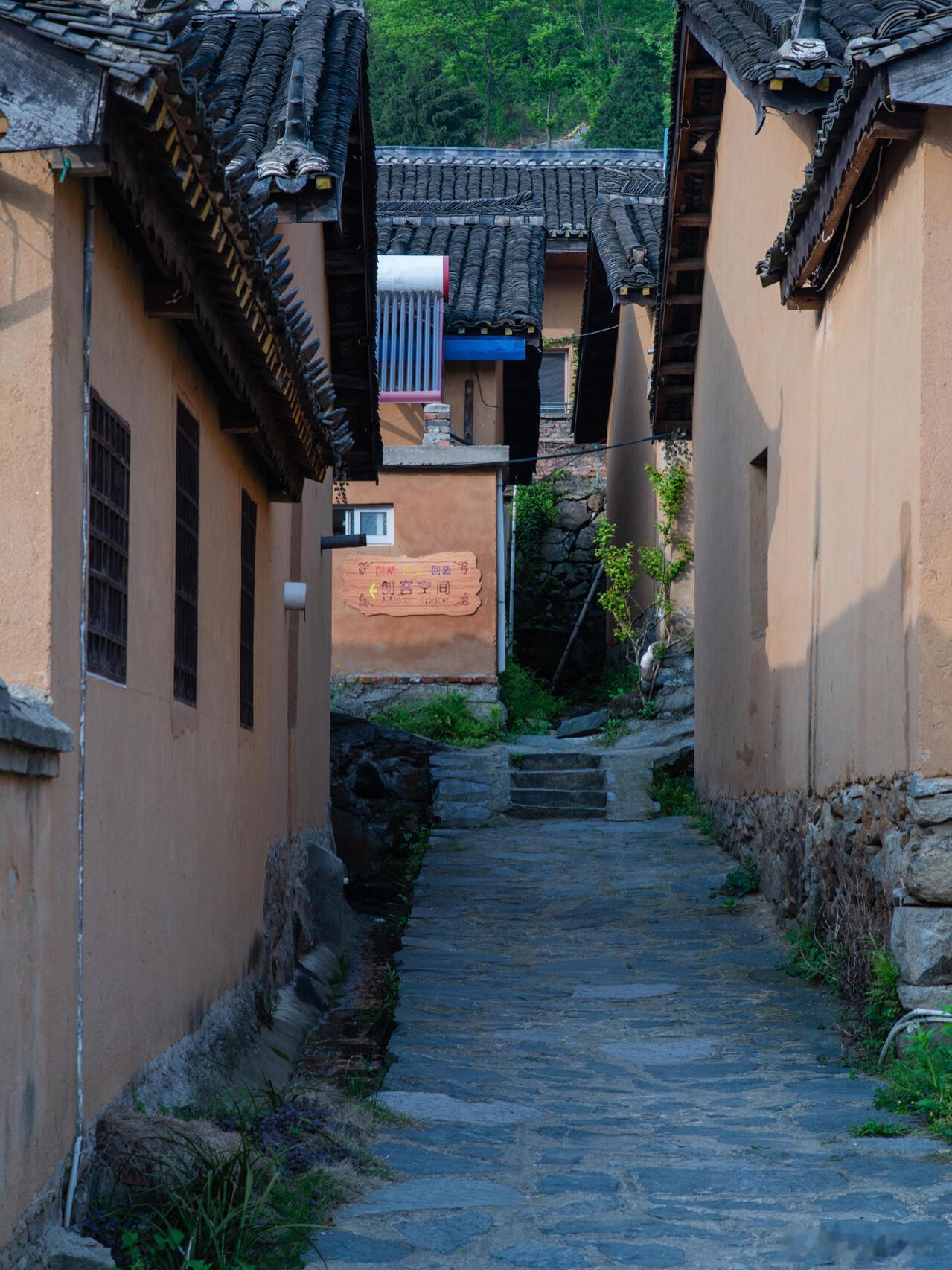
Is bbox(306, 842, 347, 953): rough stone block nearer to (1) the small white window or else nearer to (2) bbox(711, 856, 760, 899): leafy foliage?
(2) bbox(711, 856, 760, 899): leafy foliage

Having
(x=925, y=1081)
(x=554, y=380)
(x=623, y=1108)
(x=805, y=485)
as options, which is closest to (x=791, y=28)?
(x=805, y=485)

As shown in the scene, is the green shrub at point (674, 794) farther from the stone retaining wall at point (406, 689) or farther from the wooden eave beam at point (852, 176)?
the wooden eave beam at point (852, 176)

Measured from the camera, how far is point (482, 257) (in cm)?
2052

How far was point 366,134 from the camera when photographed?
10352 mm

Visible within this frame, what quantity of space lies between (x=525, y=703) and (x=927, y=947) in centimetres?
1269

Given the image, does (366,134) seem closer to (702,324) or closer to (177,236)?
(702,324)

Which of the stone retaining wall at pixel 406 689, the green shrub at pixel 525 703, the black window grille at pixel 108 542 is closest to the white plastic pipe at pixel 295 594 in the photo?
the black window grille at pixel 108 542

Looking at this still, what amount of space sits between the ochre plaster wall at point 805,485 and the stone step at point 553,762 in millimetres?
1634

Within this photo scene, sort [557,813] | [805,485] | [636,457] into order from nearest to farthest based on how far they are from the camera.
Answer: [805,485], [557,813], [636,457]

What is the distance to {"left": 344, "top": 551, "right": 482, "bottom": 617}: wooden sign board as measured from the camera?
55.4 ft

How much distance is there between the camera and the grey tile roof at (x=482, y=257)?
1838 cm

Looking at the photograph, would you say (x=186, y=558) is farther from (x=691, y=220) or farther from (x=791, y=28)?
(x=691, y=220)

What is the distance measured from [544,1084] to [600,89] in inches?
1392

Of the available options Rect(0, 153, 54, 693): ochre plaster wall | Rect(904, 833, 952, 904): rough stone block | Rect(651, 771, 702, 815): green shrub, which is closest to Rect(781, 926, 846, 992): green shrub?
Rect(904, 833, 952, 904): rough stone block
